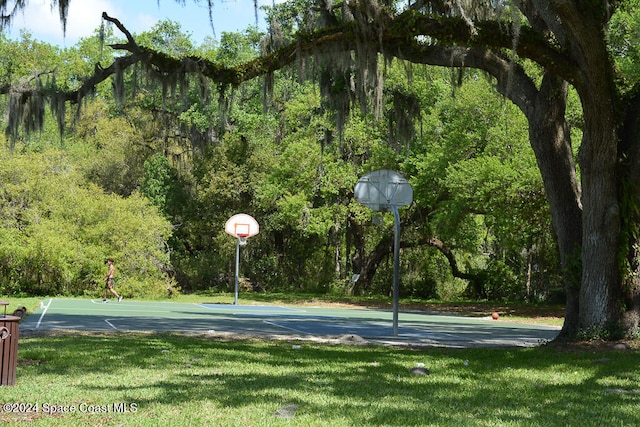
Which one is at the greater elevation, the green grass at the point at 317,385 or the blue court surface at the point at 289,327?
the green grass at the point at 317,385

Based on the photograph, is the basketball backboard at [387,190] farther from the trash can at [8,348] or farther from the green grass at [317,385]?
the trash can at [8,348]

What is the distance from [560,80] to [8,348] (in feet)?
32.3

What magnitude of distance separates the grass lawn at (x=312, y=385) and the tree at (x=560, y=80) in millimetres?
1401

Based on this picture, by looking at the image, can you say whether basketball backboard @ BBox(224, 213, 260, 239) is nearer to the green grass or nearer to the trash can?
the green grass

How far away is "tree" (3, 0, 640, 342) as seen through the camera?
1224 cm

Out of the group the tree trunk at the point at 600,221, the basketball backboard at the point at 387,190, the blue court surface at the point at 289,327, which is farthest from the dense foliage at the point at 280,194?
the tree trunk at the point at 600,221

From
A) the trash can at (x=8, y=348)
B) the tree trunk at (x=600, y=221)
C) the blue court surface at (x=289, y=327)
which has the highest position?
the tree trunk at (x=600, y=221)

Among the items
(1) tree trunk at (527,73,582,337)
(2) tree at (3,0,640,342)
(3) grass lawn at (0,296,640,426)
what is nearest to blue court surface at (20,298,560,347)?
(1) tree trunk at (527,73,582,337)

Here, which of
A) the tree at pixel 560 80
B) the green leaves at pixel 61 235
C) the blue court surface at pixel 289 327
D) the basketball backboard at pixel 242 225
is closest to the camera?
the tree at pixel 560 80

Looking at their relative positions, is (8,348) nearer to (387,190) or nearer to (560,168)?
(560,168)

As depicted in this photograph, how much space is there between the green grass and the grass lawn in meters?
0.01

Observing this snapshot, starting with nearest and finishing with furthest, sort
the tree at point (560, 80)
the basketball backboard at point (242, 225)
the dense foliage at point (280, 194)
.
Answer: the tree at point (560, 80)
the dense foliage at point (280, 194)
the basketball backboard at point (242, 225)

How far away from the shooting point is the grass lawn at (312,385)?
634cm

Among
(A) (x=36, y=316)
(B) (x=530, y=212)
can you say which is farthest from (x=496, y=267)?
(A) (x=36, y=316)
